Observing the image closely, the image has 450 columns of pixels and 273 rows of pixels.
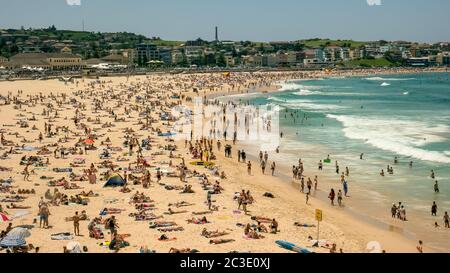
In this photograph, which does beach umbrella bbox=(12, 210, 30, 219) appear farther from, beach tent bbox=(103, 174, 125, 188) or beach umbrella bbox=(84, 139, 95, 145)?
beach umbrella bbox=(84, 139, 95, 145)

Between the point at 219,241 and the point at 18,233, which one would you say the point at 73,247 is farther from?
the point at 219,241

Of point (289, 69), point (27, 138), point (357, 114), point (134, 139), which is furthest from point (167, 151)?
point (289, 69)

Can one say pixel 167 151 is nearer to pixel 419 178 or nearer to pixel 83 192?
pixel 83 192

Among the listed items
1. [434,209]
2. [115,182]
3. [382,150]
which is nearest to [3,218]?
[115,182]

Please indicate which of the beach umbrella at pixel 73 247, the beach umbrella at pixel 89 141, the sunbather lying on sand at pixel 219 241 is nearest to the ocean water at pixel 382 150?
the sunbather lying on sand at pixel 219 241

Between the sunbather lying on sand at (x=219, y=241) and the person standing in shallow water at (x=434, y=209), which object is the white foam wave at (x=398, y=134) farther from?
the sunbather lying on sand at (x=219, y=241)

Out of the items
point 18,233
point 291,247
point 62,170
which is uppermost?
point 18,233
